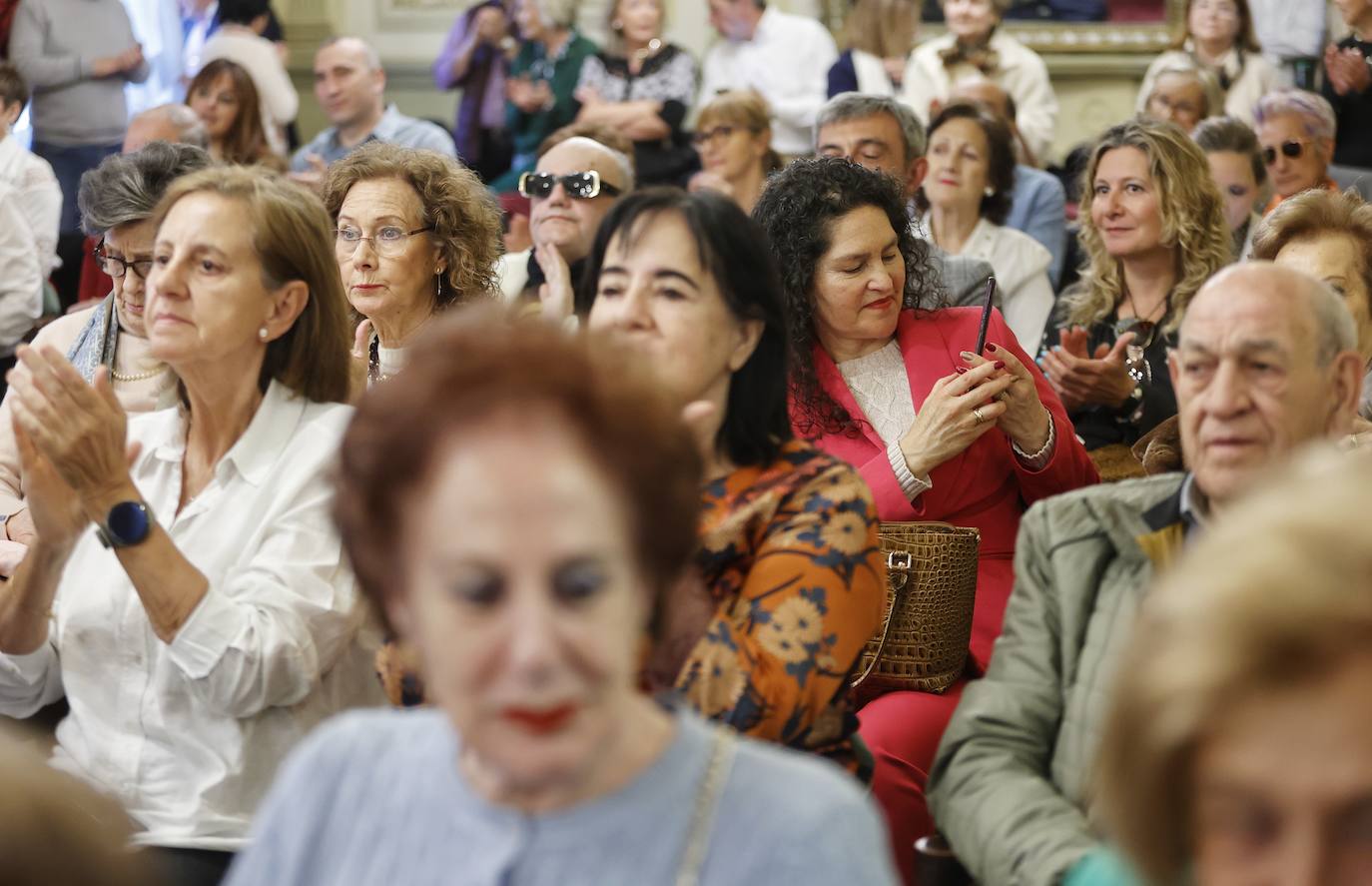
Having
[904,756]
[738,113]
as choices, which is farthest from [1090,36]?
[904,756]

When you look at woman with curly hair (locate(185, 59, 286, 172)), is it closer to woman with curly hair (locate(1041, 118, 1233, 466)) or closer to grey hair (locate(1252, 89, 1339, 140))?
woman with curly hair (locate(1041, 118, 1233, 466))

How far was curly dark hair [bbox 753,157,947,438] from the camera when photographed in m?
3.02

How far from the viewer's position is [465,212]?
11.0ft

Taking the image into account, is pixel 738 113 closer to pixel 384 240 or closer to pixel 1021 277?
pixel 1021 277

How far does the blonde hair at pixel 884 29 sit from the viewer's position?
6598 millimetres

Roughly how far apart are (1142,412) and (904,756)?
1251 mm

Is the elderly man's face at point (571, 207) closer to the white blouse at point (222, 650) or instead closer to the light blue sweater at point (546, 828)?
the white blouse at point (222, 650)

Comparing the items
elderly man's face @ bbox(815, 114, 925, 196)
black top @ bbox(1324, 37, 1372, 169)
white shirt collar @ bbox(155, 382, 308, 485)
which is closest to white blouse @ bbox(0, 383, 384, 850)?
white shirt collar @ bbox(155, 382, 308, 485)

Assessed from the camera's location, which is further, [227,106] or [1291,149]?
[227,106]

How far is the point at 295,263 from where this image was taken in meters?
2.39

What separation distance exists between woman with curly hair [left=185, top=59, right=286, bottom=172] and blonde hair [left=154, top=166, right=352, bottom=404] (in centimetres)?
383

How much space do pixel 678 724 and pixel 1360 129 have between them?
511 cm

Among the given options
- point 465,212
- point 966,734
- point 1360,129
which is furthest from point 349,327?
point 1360,129

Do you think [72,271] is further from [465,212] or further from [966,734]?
[966,734]
